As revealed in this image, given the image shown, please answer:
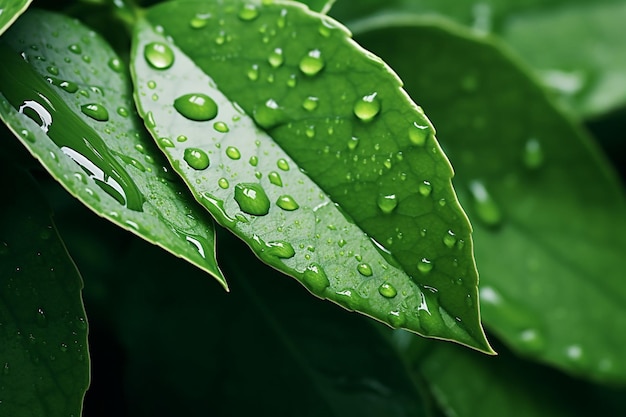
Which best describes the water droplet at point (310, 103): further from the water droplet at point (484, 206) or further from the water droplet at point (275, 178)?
the water droplet at point (484, 206)

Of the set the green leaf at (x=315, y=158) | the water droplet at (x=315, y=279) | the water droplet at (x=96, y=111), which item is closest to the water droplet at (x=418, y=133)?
the green leaf at (x=315, y=158)

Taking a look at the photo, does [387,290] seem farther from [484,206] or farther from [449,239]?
[484,206]

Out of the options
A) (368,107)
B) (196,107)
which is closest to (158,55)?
(196,107)

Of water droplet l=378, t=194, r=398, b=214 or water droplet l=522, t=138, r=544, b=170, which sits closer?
water droplet l=378, t=194, r=398, b=214

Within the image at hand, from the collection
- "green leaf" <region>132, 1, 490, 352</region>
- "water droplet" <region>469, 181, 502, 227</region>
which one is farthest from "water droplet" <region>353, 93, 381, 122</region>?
"water droplet" <region>469, 181, 502, 227</region>

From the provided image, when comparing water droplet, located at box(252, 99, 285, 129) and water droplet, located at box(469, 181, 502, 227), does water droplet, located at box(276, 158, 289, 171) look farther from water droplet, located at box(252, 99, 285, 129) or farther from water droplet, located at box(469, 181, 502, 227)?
water droplet, located at box(469, 181, 502, 227)

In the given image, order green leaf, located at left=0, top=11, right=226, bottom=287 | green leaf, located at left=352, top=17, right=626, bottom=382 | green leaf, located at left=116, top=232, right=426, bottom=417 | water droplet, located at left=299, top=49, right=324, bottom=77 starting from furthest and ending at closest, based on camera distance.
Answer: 1. green leaf, located at left=352, top=17, right=626, bottom=382
2. green leaf, located at left=116, top=232, right=426, bottom=417
3. water droplet, located at left=299, top=49, right=324, bottom=77
4. green leaf, located at left=0, top=11, right=226, bottom=287
